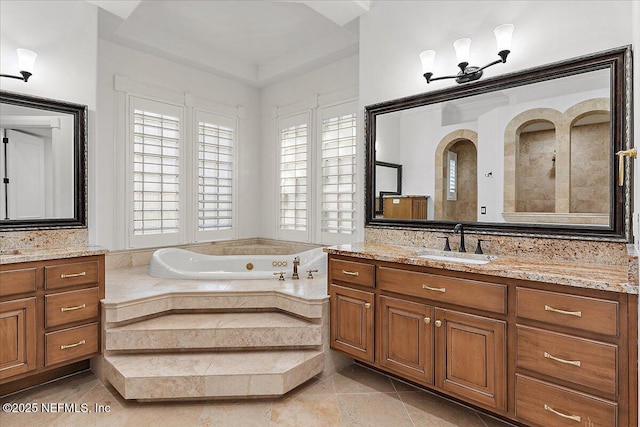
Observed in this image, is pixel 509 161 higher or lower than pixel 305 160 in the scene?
lower

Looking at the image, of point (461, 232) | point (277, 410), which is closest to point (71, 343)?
point (277, 410)

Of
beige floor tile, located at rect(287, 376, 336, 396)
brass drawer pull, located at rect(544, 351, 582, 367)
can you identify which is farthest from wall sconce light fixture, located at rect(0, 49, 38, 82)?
brass drawer pull, located at rect(544, 351, 582, 367)

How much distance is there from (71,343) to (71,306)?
25 cm

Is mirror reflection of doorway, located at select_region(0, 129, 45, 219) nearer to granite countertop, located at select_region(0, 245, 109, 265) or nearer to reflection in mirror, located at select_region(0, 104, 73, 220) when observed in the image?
reflection in mirror, located at select_region(0, 104, 73, 220)

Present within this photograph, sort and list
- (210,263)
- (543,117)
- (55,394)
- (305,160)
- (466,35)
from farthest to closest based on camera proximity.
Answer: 1. (305,160)
2. (210,263)
3. (466,35)
4. (55,394)
5. (543,117)

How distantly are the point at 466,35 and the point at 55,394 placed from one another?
3.85 meters

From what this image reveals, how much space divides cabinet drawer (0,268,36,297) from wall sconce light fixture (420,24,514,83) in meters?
3.06

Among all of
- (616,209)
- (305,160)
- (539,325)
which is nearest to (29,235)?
(305,160)

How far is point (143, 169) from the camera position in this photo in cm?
395

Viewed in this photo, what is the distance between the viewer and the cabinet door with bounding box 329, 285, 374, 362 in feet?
8.10

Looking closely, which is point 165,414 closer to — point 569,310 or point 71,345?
point 71,345

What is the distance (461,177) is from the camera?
2.59 m

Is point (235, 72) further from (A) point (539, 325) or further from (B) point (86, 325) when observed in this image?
(A) point (539, 325)

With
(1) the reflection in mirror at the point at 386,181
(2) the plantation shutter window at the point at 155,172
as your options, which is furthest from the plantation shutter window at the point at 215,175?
(1) the reflection in mirror at the point at 386,181
